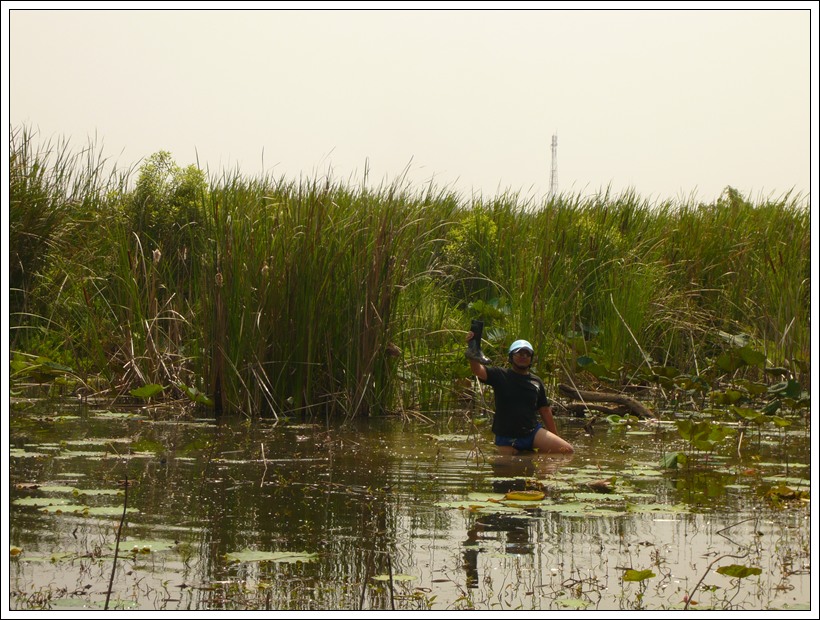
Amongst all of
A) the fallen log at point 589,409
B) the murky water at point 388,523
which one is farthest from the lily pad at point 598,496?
the fallen log at point 589,409

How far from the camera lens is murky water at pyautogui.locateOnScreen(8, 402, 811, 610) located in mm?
4035

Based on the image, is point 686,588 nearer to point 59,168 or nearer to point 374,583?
point 374,583

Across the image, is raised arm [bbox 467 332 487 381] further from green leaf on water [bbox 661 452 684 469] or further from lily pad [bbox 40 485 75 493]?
lily pad [bbox 40 485 75 493]

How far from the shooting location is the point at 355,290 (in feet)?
28.9

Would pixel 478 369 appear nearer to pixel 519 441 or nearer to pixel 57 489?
pixel 519 441

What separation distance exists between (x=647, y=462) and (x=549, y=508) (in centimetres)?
205

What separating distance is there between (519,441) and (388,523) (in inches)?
107

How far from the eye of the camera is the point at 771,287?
11.4 m

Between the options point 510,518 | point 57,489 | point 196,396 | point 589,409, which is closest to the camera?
point 510,518

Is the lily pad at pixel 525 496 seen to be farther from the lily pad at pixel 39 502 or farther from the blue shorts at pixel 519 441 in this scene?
the lily pad at pixel 39 502

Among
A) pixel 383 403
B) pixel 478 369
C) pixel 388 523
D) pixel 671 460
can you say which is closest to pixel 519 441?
pixel 478 369

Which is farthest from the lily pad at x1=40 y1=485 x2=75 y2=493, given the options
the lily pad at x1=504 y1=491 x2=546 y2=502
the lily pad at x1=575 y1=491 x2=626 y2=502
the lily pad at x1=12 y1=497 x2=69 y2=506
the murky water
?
the lily pad at x1=575 y1=491 x2=626 y2=502

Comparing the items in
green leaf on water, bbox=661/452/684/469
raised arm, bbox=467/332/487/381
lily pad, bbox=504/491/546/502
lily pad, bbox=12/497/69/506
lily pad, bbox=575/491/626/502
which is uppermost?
raised arm, bbox=467/332/487/381

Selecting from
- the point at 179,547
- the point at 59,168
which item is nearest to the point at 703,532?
the point at 179,547
